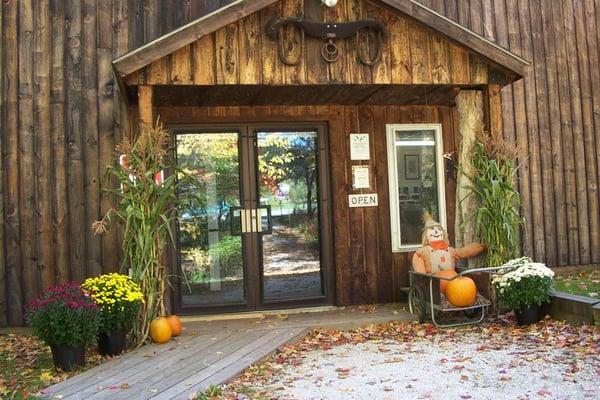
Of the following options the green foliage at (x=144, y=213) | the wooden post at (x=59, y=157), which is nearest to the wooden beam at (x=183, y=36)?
the green foliage at (x=144, y=213)

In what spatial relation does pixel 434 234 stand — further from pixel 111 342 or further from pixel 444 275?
pixel 111 342

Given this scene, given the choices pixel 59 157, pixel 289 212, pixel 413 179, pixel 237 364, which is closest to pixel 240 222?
pixel 289 212

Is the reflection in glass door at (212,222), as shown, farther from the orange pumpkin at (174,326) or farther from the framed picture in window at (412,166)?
the framed picture in window at (412,166)

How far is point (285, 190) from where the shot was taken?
6828 mm

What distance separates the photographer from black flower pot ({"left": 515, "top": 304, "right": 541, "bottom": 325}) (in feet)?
17.7

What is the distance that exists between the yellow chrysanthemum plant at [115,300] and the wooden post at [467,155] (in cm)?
339

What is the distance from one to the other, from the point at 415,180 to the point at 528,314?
7.60ft

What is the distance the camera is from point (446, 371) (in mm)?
4184

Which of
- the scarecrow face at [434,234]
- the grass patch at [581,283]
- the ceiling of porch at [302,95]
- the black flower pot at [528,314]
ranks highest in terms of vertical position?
the ceiling of porch at [302,95]

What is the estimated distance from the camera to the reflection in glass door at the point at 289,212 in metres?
6.75

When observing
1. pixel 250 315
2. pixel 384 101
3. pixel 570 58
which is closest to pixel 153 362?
pixel 250 315

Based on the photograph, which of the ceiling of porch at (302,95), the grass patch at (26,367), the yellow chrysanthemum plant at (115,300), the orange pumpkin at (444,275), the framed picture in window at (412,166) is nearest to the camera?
the grass patch at (26,367)

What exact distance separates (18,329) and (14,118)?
233 centimetres

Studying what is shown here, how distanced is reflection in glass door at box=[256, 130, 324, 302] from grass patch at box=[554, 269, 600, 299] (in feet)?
9.37
